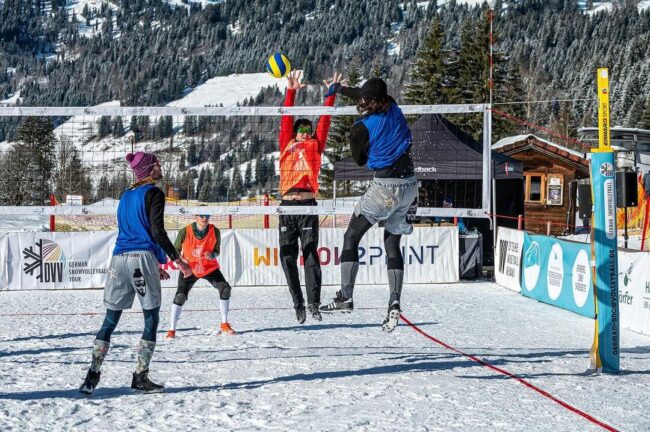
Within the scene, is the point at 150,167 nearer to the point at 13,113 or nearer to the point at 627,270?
the point at 13,113

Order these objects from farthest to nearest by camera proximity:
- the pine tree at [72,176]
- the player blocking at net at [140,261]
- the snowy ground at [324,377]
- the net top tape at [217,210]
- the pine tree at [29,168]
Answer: the pine tree at [29,168] < the pine tree at [72,176] < the net top tape at [217,210] < the player blocking at net at [140,261] < the snowy ground at [324,377]

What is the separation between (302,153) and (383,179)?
1.94 metres

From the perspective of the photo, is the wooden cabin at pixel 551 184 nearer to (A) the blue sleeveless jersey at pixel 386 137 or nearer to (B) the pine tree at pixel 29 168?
(B) the pine tree at pixel 29 168

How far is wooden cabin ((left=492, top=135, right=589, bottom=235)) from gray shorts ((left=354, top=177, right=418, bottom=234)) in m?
27.1

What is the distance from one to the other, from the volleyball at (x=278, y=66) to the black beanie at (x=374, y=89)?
2523mm

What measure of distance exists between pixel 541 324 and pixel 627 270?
1.56 meters

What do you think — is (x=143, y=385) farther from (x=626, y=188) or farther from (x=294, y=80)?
(x=626, y=188)

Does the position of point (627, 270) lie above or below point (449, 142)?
below

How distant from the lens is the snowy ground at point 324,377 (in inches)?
237

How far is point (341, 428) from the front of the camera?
18.8ft

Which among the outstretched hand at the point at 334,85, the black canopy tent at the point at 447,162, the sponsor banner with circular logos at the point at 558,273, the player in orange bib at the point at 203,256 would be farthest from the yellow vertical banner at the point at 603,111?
the black canopy tent at the point at 447,162

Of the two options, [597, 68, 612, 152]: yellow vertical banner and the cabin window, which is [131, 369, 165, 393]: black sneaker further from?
the cabin window

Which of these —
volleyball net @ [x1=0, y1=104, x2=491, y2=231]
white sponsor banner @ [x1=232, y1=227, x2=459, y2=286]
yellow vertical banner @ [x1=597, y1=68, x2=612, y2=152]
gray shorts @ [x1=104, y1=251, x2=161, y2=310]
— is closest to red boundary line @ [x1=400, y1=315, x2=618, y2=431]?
volleyball net @ [x1=0, y1=104, x2=491, y2=231]

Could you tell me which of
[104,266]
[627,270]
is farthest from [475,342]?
[104,266]
